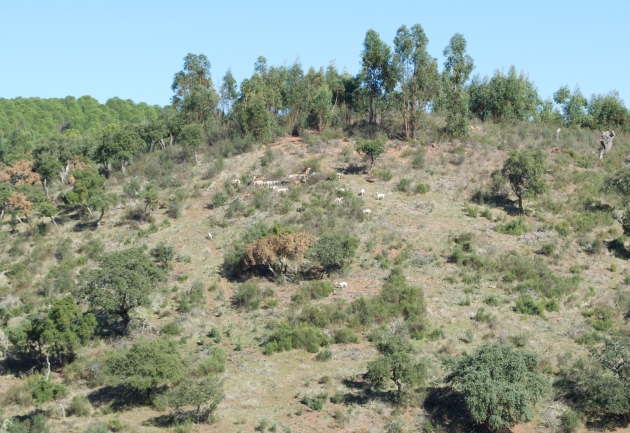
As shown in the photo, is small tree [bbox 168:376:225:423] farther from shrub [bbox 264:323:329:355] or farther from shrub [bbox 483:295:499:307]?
shrub [bbox 483:295:499:307]

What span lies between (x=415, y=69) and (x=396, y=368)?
42.6 m

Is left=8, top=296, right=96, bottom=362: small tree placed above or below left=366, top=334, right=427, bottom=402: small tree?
above

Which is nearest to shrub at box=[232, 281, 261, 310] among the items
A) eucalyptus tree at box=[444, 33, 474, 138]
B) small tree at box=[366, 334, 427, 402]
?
small tree at box=[366, 334, 427, 402]

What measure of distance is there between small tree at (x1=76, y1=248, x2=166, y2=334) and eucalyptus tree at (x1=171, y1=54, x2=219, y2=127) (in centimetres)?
3546

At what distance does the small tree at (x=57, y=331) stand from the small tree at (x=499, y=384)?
841 inches

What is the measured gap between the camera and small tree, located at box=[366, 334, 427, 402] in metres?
32.0

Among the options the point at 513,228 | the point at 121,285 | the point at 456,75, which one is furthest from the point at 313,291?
the point at 456,75

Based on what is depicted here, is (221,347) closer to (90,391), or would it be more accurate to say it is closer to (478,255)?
(90,391)

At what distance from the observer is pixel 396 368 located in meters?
32.0

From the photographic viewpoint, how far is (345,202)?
55.7m

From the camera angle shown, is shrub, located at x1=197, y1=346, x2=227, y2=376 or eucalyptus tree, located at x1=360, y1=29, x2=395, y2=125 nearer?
shrub, located at x1=197, y1=346, x2=227, y2=376

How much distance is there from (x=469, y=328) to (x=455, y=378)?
798 cm

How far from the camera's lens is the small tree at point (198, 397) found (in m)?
30.6

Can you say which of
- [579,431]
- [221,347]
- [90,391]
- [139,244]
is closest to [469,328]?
[579,431]
